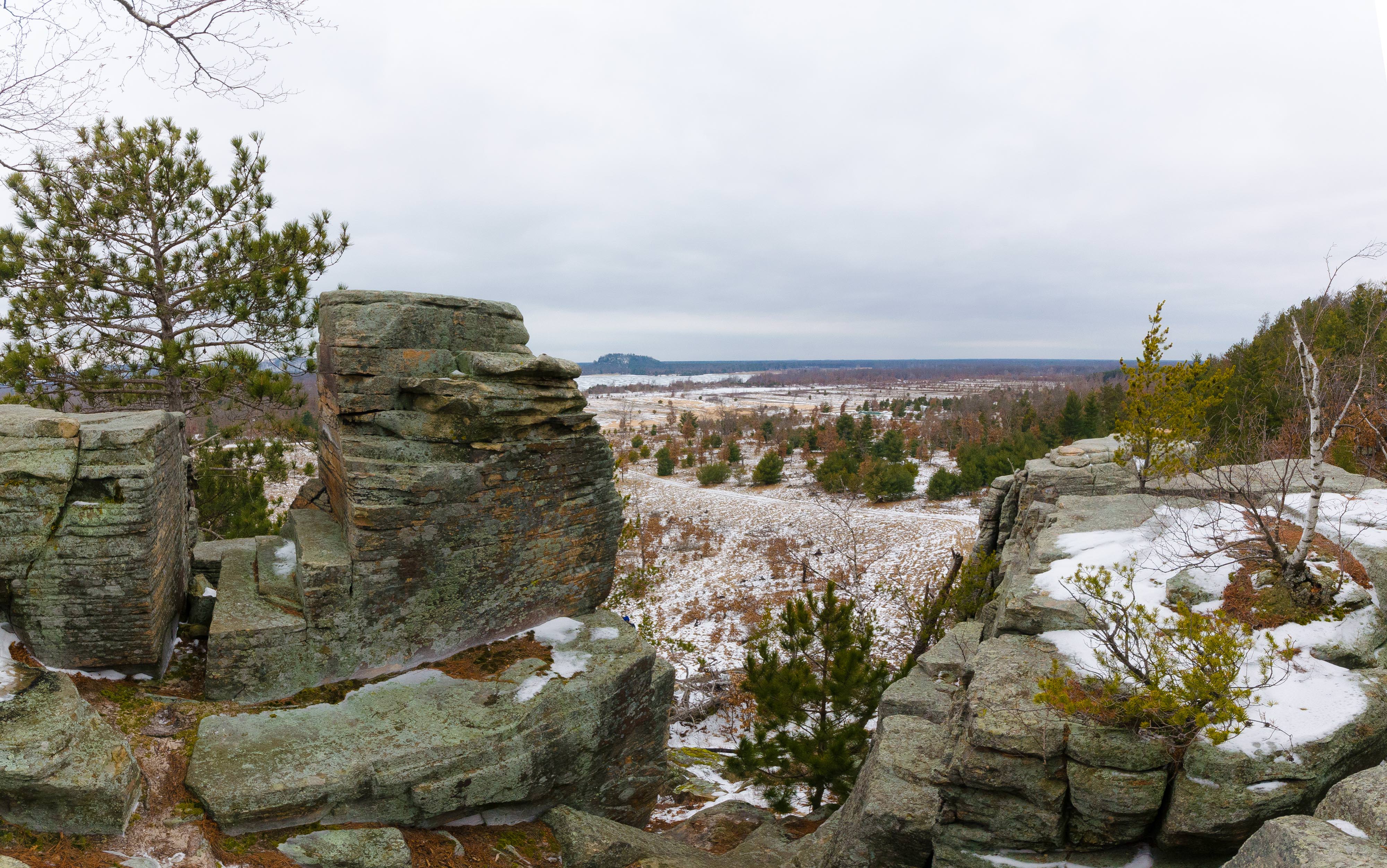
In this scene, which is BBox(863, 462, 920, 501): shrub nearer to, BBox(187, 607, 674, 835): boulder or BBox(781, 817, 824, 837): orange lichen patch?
BBox(781, 817, 824, 837): orange lichen patch

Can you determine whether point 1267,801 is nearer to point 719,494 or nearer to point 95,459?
point 95,459

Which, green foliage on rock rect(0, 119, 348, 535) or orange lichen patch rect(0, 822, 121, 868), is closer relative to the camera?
orange lichen patch rect(0, 822, 121, 868)

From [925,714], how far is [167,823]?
787 centimetres

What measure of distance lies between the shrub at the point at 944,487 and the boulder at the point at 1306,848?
3434 cm

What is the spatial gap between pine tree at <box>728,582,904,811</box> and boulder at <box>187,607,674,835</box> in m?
1.75

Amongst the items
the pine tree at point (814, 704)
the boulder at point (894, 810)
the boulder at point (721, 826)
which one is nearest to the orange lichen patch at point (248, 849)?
the boulder at point (721, 826)

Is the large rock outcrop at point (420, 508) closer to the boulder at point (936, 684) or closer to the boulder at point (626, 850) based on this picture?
the boulder at point (626, 850)

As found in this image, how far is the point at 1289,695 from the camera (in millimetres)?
5527

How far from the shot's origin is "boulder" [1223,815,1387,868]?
11.7 feet

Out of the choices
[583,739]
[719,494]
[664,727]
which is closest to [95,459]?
[583,739]

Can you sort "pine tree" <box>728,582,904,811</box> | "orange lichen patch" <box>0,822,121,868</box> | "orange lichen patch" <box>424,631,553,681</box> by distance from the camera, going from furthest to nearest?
"pine tree" <box>728,582,904,811</box> < "orange lichen patch" <box>424,631,553,681</box> < "orange lichen patch" <box>0,822,121,868</box>

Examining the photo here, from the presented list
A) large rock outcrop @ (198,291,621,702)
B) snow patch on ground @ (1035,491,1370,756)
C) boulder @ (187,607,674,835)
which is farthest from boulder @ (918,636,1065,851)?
large rock outcrop @ (198,291,621,702)

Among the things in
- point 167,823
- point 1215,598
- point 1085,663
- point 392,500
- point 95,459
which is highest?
point 95,459

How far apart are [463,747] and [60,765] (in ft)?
10.1
